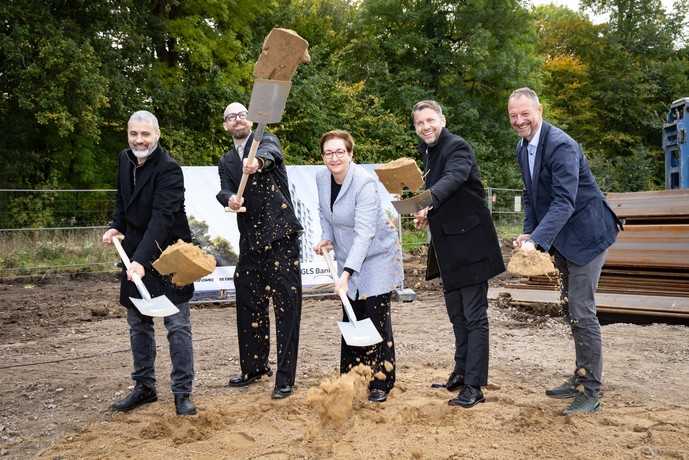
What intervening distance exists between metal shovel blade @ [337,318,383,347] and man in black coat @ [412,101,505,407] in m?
0.62

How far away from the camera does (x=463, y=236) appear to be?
448cm

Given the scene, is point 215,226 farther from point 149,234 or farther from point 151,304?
point 151,304

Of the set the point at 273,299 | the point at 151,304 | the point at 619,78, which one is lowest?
the point at 273,299

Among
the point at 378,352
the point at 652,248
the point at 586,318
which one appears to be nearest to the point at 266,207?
the point at 378,352

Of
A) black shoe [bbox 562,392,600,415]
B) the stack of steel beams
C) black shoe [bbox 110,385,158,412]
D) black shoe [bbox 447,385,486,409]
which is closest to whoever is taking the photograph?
black shoe [bbox 562,392,600,415]

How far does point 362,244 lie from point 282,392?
1.23 meters

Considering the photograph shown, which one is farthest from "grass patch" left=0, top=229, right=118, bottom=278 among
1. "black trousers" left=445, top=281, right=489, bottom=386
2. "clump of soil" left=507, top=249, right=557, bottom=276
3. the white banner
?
"clump of soil" left=507, top=249, right=557, bottom=276

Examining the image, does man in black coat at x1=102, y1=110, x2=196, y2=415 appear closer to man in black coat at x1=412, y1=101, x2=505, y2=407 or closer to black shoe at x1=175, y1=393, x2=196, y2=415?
black shoe at x1=175, y1=393, x2=196, y2=415

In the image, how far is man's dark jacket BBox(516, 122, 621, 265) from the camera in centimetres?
405

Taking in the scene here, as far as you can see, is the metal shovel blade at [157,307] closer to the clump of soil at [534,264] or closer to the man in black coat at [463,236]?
the man in black coat at [463,236]

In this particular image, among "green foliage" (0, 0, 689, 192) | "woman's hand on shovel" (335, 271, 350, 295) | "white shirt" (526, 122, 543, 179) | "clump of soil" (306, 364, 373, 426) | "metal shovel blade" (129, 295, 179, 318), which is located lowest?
"clump of soil" (306, 364, 373, 426)

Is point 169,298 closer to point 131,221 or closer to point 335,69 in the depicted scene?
point 131,221

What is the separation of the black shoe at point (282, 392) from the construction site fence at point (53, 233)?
256 inches

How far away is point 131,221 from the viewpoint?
4.53 meters
